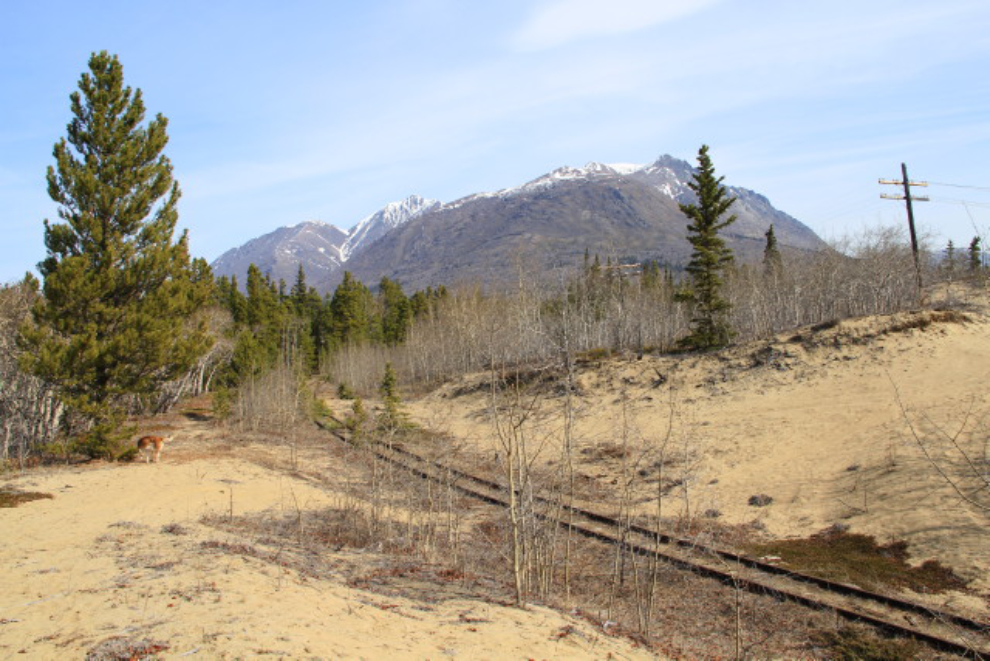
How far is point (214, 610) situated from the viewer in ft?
→ 22.3

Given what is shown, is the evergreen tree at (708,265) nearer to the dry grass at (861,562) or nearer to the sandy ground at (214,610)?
the dry grass at (861,562)

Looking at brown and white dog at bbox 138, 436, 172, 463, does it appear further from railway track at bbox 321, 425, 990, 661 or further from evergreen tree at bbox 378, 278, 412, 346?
evergreen tree at bbox 378, 278, 412, 346

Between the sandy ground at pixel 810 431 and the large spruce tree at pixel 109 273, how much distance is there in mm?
9010

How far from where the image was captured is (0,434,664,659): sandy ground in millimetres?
6027

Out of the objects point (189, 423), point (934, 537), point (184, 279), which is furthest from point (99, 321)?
point (934, 537)

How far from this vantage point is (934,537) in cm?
1173

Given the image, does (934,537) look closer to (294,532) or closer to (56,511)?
(294,532)

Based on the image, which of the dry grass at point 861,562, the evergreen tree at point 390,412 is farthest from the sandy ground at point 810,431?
the evergreen tree at point 390,412

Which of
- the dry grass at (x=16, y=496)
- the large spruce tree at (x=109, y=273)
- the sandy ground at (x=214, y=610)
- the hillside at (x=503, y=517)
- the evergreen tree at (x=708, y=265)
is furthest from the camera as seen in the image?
the evergreen tree at (x=708, y=265)

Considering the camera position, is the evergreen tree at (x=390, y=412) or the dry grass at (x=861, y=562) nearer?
the dry grass at (x=861, y=562)

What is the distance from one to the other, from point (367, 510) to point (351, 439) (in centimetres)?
1056

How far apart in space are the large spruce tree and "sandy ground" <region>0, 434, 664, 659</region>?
723cm

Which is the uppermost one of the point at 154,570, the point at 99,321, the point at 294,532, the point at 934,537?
the point at 99,321

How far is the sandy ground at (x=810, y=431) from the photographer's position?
43.0ft
